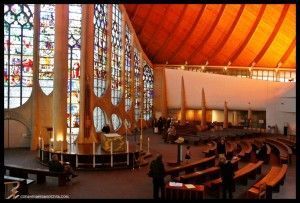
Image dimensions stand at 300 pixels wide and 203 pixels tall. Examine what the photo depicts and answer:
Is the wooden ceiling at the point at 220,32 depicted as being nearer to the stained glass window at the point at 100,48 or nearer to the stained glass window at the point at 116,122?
the stained glass window at the point at 100,48

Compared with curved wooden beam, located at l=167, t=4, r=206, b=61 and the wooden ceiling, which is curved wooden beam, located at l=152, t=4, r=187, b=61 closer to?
the wooden ceiling

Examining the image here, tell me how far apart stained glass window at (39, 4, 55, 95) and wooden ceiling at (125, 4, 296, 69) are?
9.89m

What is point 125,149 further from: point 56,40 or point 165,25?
point 165,25

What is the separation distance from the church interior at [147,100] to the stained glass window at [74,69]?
0.05m

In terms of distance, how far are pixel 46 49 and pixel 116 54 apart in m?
6.97

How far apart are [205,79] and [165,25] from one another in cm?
522

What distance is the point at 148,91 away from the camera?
31.5m

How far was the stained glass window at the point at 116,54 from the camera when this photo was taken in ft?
76.1

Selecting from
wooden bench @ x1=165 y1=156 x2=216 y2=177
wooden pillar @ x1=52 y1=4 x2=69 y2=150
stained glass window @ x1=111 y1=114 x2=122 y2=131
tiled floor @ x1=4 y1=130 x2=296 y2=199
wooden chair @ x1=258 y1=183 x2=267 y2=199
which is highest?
wooden pillar @ x1=52 y1=4 x2=69 y2=150

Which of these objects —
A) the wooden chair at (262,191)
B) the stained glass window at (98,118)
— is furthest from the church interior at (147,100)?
the stained glass window at (98,118)

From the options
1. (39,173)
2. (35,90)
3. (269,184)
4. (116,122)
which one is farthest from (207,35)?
(269,184)

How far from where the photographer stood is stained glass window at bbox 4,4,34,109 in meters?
17.0

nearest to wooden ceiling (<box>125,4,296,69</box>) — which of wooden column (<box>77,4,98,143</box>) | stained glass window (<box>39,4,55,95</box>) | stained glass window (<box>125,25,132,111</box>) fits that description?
stained glass window (<box>125,25,132,111</box>)
